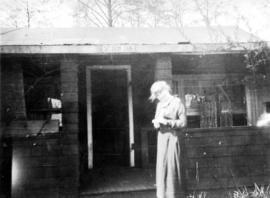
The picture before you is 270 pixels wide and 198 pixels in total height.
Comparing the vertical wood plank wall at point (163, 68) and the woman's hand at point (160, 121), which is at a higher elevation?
the vertical wood plank wall at point (163, 68)

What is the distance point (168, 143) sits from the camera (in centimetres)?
448

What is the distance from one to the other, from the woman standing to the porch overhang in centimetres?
127

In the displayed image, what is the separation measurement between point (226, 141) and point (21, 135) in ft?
13.2

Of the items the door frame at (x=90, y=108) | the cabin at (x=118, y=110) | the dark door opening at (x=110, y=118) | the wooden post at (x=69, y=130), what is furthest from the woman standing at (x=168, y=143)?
the dark door opening at (x=110, y=118)

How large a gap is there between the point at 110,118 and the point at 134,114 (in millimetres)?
668

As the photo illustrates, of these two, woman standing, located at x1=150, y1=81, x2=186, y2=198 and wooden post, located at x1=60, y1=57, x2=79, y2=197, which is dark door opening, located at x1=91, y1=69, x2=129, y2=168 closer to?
wooden post, located at x1=60, y1=57, x2=79, y2=197

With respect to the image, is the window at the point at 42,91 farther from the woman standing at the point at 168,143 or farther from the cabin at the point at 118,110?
the woman standing at the point at 168,143

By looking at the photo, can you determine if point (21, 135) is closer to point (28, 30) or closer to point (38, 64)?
point (38, 64)

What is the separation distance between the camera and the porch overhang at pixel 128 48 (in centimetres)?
529

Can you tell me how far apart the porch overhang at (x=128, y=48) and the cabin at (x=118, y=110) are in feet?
0.06

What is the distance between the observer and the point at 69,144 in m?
5.63

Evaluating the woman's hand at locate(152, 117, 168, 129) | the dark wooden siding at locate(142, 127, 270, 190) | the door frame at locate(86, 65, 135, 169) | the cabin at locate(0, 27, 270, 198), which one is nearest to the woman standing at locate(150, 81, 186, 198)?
the woman's hand at locate(152, 117, 168, 129)

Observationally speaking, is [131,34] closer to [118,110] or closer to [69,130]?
Answer: [118,110]

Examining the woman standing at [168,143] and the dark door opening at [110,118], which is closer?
the woman standing at [168,143]
